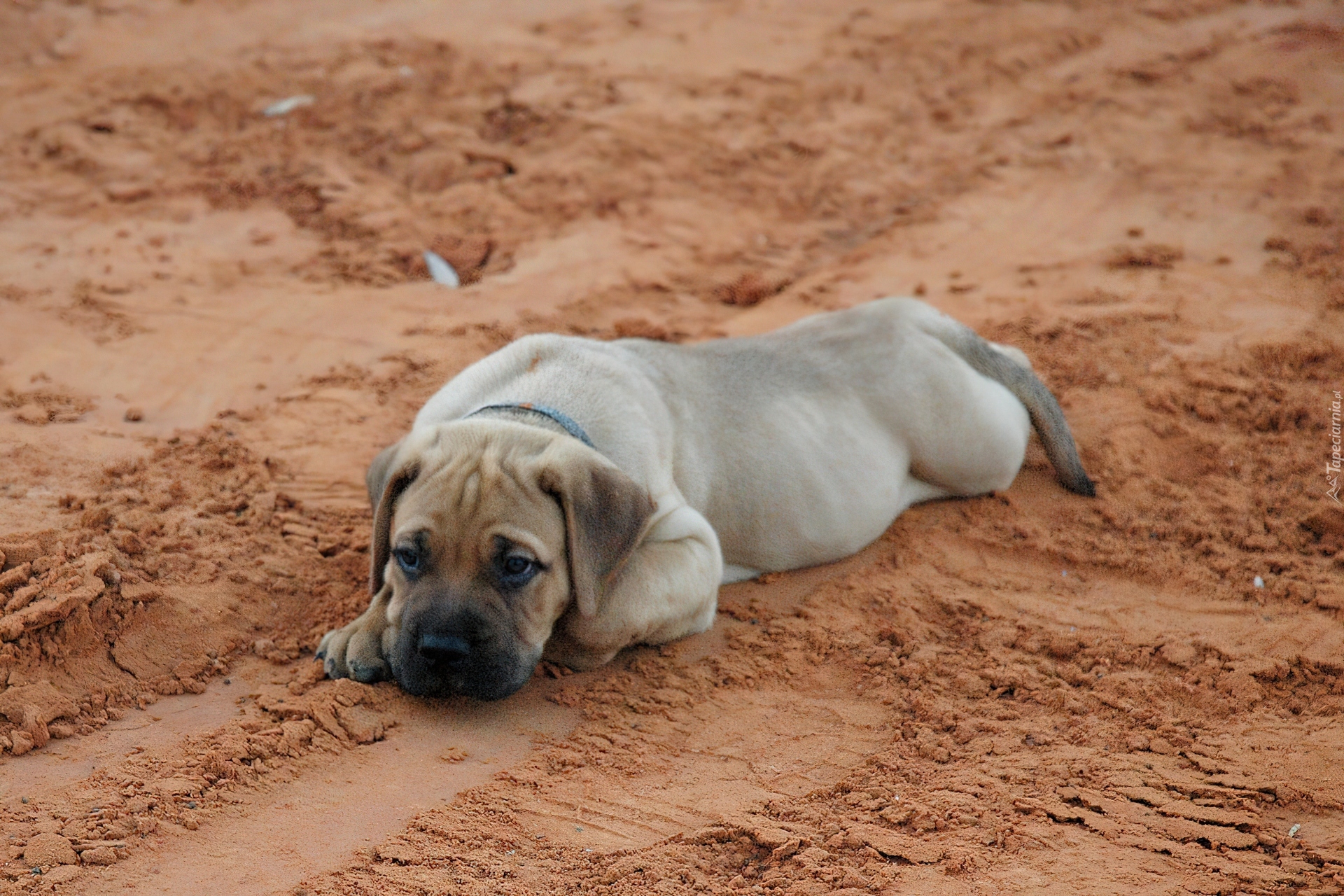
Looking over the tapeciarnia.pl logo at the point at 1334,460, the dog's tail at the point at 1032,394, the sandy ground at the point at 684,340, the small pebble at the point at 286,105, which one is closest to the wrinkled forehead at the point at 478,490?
Result: the sandy ground at the point at 684,340

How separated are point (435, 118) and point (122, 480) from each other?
616 centimetres

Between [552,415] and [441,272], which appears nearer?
[552,415]

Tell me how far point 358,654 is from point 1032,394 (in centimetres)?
413

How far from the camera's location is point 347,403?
282 inches

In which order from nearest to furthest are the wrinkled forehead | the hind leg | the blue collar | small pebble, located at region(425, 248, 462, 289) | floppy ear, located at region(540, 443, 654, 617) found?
1. the wrinkled forehead
2. floppy ear, located at region(540, 443, 654, 617)
3. the blue collar
4. the hind leg
5. small pebble, located at region(425, 248, 462, 289)

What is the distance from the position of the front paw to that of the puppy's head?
0.32 feet

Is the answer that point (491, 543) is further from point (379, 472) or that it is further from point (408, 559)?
point (379, 472)

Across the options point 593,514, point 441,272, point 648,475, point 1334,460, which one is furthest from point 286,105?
point 1334,460

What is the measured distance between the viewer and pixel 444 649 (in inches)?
171

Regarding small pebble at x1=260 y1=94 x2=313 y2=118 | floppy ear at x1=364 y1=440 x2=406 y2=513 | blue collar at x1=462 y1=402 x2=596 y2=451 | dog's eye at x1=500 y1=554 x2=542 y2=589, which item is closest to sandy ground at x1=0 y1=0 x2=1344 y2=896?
small pebble at x1=260 y1=94 x2=313 y2=118

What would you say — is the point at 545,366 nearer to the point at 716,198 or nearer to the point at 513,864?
the point at 513,864

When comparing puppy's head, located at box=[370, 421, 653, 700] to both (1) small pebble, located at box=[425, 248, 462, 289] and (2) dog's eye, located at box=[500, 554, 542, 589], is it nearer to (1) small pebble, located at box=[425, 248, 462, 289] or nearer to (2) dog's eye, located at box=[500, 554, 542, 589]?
(2) dog's eye, located at box=[500, 554, 542, 589]

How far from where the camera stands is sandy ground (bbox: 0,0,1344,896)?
398 centimetres

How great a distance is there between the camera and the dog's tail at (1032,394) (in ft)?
22.3
